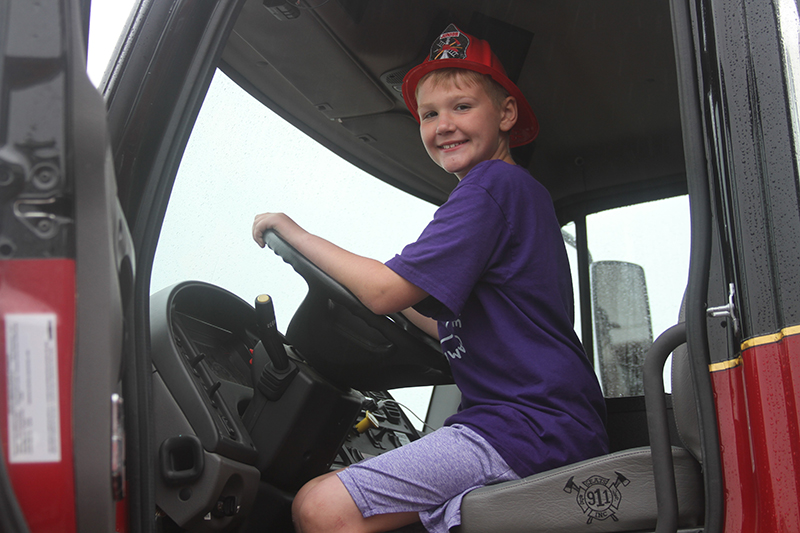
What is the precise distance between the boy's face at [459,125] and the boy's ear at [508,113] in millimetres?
46

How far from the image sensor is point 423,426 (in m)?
2.49

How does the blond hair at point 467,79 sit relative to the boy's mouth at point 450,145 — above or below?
above

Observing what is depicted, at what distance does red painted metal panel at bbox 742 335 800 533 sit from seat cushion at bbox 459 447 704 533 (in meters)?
0.21

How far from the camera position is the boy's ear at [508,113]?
1.64 meters

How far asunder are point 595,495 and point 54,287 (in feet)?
2.67

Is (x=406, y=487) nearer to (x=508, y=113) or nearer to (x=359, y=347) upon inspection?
(x=359, y=347)

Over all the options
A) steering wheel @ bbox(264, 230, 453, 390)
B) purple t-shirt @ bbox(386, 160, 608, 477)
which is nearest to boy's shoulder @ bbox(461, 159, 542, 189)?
purple t-shirt @ bbox(386, 160, 608, 477)

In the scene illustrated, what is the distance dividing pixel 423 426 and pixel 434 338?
101 cm

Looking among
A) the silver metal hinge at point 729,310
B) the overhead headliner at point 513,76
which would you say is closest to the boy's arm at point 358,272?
the silver metal hinge at point 729,310

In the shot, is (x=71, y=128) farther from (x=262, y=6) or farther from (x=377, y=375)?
(x=262, y=6)

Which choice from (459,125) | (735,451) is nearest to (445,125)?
→ (459,125)

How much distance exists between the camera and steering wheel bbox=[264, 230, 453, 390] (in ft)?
4.57

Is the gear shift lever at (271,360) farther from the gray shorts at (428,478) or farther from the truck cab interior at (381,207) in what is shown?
the gray shorts at (428,478)

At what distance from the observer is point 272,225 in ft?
4.39
